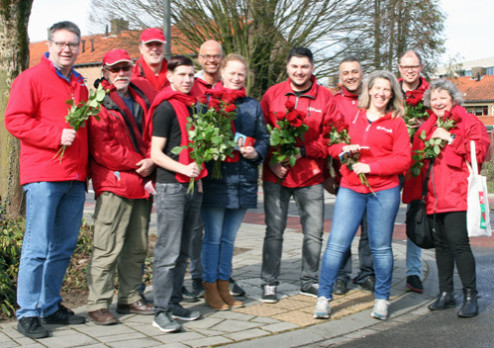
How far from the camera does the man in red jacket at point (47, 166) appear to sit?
4574 mm

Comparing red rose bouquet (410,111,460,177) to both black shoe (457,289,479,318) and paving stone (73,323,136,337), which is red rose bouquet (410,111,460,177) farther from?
paving stone (73,323,136,337)

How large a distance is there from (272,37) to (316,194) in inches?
634

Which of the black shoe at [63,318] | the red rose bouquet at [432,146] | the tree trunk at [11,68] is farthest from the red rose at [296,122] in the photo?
the tree trunk at [11,68]

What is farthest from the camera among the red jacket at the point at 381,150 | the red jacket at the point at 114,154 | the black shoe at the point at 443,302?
the black shoe at the point at 443,302

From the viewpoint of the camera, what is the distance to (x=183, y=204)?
4879 millimetres

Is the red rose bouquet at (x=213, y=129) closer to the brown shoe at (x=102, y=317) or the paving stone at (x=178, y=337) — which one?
the paving stone at (x=178, y=337)

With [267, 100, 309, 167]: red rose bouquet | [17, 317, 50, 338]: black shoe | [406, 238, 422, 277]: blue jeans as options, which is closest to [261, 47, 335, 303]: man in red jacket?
[267, 100, 309, 167]: red rose bouquet

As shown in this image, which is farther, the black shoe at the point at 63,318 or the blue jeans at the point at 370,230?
the blue jeans at the point at 370,230

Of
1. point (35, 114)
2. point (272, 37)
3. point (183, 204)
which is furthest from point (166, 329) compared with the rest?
point (272, 37)

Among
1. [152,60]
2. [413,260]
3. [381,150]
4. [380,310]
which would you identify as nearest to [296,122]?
[381,150]

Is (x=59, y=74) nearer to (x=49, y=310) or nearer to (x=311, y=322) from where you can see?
(x=49, y=310)

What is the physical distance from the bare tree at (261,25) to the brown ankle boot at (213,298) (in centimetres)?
1622

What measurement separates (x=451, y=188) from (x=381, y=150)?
84 cm

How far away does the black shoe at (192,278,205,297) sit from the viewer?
233 inches
